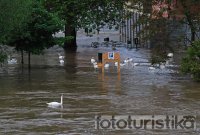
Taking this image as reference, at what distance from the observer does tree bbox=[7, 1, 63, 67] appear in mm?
24250

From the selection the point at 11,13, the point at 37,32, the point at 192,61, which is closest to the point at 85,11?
the point at 37,32

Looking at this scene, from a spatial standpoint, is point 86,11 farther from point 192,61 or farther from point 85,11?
point 192,61

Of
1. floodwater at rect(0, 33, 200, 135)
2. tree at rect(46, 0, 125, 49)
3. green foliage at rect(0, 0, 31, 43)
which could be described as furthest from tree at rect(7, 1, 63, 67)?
tree at rect(46, 0, 125, 49)

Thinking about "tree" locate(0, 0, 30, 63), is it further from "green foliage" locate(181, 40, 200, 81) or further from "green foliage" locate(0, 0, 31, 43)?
"green foliage" locate(181, 40, 200, 81)

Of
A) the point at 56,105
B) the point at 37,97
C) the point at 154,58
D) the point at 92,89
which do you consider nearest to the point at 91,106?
the point at 56,105

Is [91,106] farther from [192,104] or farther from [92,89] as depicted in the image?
[92,89]

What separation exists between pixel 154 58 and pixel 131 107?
Answer: 32.6 ft

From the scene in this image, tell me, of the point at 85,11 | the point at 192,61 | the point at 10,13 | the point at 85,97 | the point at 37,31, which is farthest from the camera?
the point at 85,11

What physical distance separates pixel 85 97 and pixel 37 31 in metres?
9.31

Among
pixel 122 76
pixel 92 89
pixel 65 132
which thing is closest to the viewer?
pixel 65 132

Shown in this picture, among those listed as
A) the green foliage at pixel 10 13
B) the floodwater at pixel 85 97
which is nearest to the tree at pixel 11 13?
the green foliage at pixel 10 13

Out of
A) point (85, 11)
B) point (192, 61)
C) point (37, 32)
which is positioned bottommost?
point (192, 61)

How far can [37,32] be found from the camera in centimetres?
2455

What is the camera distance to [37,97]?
15.9 m
